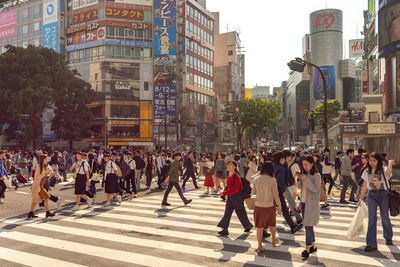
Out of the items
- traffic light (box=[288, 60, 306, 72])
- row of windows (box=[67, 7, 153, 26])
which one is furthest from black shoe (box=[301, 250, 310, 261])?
row of windows (box=[67, 7, 153, 26])

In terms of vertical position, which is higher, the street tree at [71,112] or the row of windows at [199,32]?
the row of windows at [199,32]

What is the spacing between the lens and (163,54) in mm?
59281

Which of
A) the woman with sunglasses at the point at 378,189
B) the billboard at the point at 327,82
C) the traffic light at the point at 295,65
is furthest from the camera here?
the billboard at the point at 327,82

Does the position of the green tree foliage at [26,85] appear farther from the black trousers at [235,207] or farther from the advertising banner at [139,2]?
the black trousers at [235,207]

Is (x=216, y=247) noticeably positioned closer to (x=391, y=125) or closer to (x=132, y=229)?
(x=132, y=229)

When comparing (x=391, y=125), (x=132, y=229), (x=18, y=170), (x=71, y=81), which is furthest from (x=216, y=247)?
(x=71, y=81)

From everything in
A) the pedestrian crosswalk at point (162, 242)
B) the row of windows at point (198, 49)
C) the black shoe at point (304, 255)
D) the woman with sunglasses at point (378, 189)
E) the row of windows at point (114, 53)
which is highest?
the row of windows at point (198, 49)

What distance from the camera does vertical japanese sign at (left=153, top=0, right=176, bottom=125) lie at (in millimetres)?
58969

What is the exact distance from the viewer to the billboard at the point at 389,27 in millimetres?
37594

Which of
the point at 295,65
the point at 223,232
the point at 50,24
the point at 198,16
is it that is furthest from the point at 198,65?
the point at 223,232

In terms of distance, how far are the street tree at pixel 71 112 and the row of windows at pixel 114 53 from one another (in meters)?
11.0

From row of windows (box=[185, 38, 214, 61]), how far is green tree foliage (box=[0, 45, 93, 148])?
86.8ft

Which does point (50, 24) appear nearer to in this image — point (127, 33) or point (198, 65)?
point (127, 33)

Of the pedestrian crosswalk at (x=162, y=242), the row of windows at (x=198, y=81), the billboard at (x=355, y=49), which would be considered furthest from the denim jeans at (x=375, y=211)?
the billboard at (x=355, y=49)
